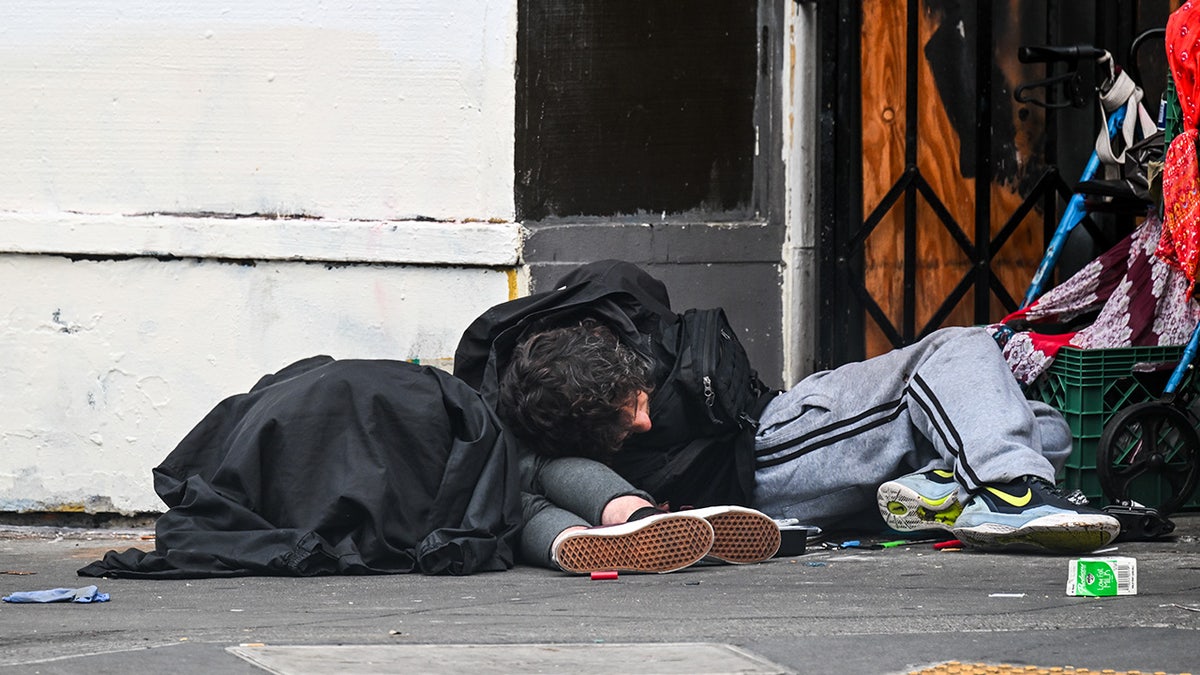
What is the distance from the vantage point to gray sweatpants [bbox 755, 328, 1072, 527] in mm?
4488

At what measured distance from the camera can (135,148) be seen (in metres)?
5.51

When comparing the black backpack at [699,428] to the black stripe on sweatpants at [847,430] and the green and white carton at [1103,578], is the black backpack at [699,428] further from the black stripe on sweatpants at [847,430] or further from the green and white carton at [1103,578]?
the green and white carton at [1103,578]

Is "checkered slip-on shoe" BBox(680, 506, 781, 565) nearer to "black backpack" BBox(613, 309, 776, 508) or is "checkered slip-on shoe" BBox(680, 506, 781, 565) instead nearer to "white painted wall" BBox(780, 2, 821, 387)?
"black backpack" BBox(613, 309, 776, 508)

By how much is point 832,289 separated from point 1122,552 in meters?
1.79

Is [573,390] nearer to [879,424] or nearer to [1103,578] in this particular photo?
[879,424]

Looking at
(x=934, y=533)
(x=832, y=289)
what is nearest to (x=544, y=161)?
(x=832, y=289)

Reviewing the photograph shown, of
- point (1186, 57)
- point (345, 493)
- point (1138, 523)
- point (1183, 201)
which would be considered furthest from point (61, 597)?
point (1186, 57)

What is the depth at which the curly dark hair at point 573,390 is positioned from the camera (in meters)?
4.31

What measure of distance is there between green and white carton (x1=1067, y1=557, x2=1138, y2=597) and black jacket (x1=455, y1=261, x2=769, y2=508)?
136 cm

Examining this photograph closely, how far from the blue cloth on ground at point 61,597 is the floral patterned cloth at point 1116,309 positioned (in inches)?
117

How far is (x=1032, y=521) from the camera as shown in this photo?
4.08m

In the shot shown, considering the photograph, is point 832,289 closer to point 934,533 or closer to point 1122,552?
point 934,533

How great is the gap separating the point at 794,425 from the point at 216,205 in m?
2.20

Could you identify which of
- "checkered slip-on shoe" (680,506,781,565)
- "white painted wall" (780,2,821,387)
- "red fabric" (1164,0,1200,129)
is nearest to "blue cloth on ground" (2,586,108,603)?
"checkered slip-on shoe" (680,506,781,565)
